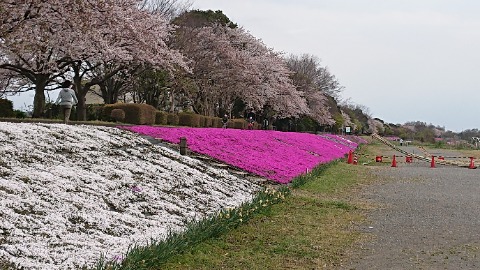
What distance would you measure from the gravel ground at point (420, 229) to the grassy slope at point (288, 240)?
1.25 feet

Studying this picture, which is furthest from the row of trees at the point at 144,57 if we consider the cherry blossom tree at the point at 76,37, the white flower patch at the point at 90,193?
the white flower patch at the point at 90,193

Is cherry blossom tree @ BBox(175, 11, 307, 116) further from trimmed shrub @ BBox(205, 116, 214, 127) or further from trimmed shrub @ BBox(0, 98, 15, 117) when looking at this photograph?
trimmed shrub @ BBox(0, 98, 15, 117)

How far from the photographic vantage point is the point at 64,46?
22156 millimetres

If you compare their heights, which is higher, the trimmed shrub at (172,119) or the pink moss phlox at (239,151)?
the trimmed shrub at (172,119)

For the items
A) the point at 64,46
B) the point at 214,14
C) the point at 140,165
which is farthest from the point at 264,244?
the point at 214,14

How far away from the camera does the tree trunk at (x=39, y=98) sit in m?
23.6

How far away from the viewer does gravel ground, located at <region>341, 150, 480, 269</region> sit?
6.92 metres

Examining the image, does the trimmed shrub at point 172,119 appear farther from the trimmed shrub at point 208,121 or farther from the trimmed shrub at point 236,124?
the trimmed shrub at point 236,124

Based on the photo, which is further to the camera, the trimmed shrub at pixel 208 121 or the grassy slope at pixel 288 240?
the trimmed shrub at pixel 208 121

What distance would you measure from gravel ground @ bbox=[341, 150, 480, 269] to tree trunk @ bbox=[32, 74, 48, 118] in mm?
15049

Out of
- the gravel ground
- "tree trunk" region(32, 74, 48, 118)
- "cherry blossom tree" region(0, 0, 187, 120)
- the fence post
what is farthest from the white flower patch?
"tree trunk" region(32, 74, 48, 118)

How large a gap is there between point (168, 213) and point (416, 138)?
98.2 metres

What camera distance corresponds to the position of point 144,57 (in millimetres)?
26281

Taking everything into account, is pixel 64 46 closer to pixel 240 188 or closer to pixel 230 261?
pixel 240 188
